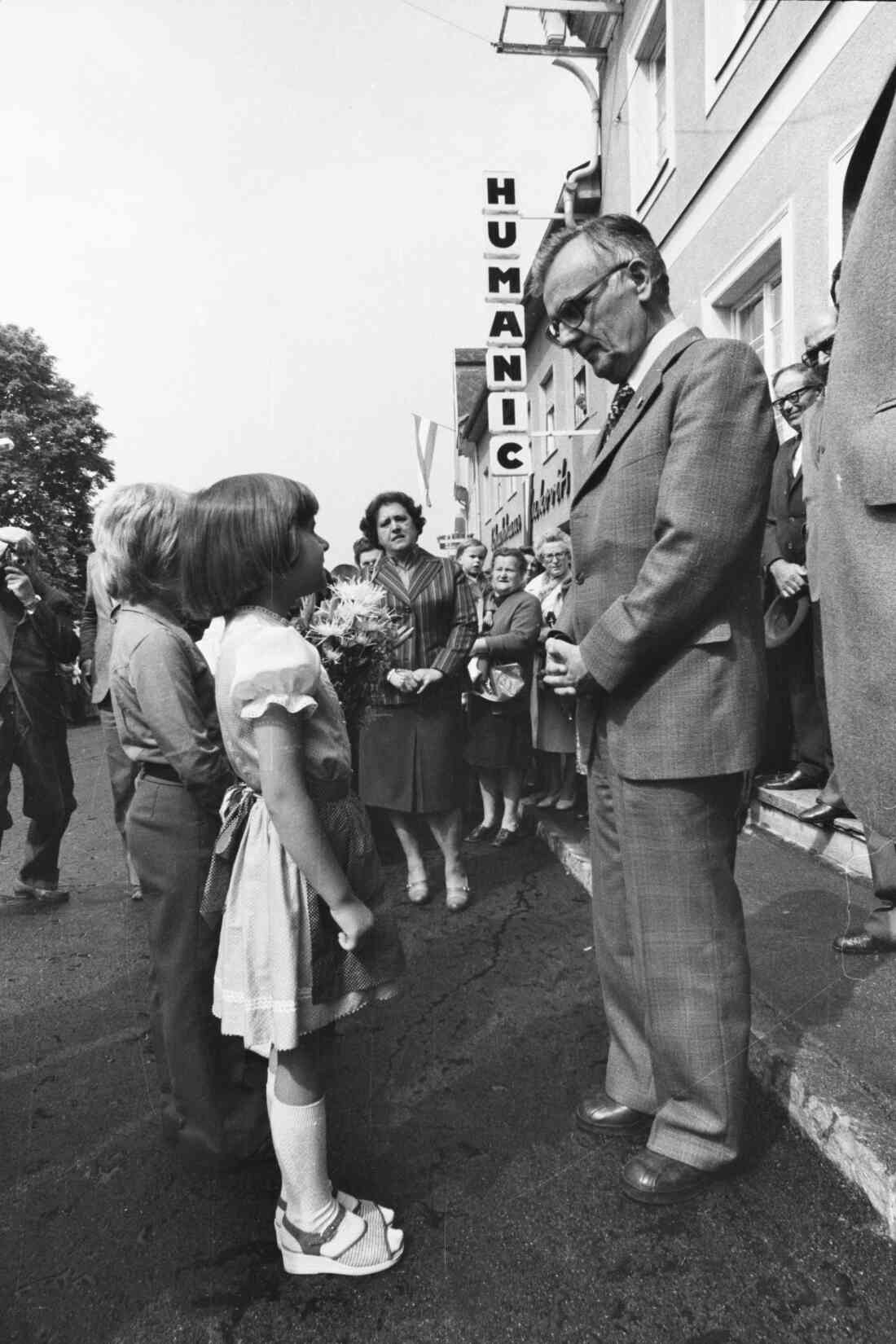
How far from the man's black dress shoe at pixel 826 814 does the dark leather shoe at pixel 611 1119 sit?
2283mm

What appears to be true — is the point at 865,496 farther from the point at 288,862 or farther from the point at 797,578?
the point at 797,578

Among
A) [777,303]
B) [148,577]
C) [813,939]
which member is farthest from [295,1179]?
[777,303]

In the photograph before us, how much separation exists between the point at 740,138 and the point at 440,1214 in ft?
25.9

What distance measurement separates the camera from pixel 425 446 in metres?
20.7

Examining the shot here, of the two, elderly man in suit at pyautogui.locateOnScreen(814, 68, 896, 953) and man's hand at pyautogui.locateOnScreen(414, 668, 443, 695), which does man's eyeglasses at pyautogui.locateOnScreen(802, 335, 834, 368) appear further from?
elderly man in suit at pyautogui.locateOnScreen(814, 68, 896, 953)

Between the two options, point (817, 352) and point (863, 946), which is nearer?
point (863, 946)

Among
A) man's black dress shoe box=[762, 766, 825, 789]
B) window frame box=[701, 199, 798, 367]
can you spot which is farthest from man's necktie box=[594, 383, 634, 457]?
window frame box=[701, 199, 798, 367]

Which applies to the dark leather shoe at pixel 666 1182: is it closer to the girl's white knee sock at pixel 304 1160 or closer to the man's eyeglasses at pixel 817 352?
the girl's white knee sock at pixel 304 1160

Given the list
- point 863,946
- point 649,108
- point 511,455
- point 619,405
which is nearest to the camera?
point 619,405

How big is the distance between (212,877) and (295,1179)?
689 mm

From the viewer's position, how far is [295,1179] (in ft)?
6.29

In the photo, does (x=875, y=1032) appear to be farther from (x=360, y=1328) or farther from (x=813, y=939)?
(x=360, y=1328)

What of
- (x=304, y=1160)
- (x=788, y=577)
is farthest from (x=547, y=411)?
(x=304, y=1160)

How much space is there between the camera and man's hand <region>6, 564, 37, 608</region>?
16.3 feet
